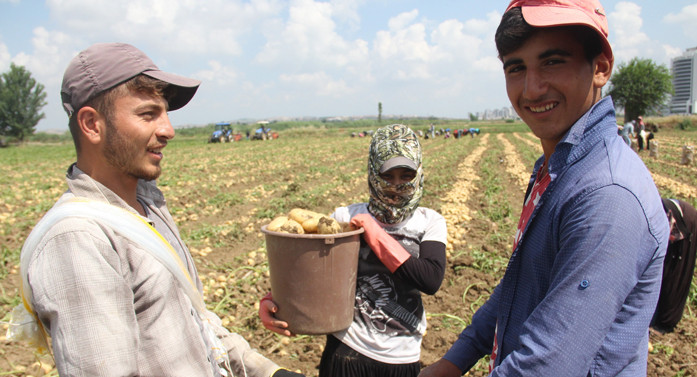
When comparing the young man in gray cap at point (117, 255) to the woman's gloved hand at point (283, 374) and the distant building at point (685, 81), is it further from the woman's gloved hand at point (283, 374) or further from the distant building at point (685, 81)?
the distant building at point (685, 81)

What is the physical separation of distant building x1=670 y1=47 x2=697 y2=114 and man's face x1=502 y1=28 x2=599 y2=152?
129609mm

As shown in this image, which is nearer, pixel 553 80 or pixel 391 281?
pixel 553 80

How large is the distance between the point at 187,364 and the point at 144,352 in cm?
14

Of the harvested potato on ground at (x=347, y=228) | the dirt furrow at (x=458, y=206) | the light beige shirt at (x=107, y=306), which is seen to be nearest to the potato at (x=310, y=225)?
the harvested potato on ground at (x=347, y=228)

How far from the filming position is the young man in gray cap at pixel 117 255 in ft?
3.61

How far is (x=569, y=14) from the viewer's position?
1.02 m

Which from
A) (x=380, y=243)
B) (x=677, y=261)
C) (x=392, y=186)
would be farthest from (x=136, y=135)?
(x=677, y=261)

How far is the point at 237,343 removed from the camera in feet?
5.68

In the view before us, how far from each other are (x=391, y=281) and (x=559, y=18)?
1.37m

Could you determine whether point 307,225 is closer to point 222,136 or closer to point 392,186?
point 392,186

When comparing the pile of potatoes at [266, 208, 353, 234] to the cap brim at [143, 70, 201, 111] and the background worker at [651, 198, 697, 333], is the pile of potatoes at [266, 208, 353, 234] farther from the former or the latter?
the background worker at [651, 198, 697, 333]

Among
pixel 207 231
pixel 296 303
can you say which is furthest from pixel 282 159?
pixel 296 303

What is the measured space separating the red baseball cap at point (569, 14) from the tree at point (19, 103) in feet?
227

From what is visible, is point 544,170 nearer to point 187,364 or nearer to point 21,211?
point 187,364
